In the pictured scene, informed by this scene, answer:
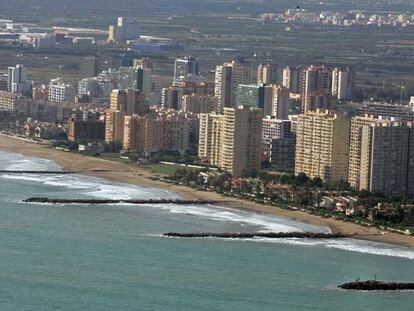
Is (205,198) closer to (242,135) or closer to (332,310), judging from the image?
(242,135)

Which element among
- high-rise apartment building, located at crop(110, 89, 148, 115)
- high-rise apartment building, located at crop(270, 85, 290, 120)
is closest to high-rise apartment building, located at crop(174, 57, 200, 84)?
high-rise apartment building, located at crop(270, 85, 290, 120)

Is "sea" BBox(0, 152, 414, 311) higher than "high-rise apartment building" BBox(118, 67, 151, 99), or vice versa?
"high-rise apartment building" BBox(118, 67, 151, 99)

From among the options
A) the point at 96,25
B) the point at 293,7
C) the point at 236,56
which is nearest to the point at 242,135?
→ the point at 236,56

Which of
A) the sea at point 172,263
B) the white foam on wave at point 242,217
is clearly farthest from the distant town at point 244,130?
the sea at point 172,263

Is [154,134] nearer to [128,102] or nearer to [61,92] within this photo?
[128,102]

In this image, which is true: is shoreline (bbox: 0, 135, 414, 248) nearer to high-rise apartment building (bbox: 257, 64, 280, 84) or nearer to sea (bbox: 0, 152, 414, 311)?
sea (bbox: 0, 152, 414, 311)

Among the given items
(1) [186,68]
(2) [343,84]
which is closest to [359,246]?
(2) [343,84]
